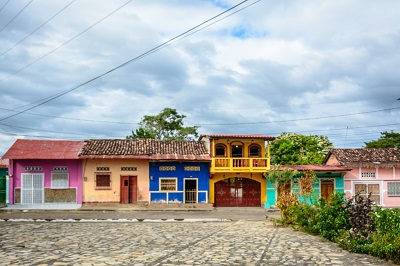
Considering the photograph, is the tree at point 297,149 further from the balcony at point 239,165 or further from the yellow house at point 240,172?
the balcony at point 239,165

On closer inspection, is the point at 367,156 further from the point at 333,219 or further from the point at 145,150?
the point at 333,219

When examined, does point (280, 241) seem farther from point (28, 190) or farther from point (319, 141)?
point (319, 141)

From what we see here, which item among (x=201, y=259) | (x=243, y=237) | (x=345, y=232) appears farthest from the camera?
(x=243, y=237)

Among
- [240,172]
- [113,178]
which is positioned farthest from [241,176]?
[113,178]

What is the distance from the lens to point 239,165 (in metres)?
31.3

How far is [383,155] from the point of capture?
34.1 meters

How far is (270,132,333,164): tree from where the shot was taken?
39.6 m

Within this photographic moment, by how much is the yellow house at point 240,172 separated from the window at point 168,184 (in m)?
2.64

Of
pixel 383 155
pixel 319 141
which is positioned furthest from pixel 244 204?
pixel 319 141

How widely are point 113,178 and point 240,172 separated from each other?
8.70 m

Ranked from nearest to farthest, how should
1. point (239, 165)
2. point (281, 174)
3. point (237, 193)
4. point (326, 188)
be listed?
point (281, 174) < point (239, 165) < point (237, 193) < point (326, 188)

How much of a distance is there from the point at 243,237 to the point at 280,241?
1278mm

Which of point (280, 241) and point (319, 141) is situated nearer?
point (280, 241)

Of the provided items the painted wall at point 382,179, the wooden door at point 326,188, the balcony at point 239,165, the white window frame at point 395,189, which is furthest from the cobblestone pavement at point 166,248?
the white window frame at point 395,189
